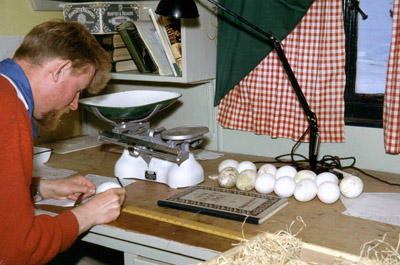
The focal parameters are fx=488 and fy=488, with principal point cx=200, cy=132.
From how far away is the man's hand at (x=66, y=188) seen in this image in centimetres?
176

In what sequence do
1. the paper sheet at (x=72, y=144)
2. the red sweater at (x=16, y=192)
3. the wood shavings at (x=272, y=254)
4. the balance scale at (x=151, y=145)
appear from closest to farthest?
the wood shavings at (x=272, y=254) < the red sweater at (x=16, y=192) < the balance scale at (x=151, y=145) < the paper sheet at (x=72, y=144)

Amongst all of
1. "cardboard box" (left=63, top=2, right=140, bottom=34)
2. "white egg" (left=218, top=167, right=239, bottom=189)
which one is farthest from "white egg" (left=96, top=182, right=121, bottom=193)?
"cardboard box" (left=63, top=2, right=140, bottom=34)

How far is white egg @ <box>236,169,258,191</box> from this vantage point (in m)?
1.78

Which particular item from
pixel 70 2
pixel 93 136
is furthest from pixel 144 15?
pixel 93 136

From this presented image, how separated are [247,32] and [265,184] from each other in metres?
0.75

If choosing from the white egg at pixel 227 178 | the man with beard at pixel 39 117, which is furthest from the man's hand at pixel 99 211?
the white egg at pixel 227 178

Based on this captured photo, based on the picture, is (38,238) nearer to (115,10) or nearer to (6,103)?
(6,103)

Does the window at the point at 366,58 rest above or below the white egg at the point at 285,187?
above

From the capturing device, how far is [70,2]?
2541 mm

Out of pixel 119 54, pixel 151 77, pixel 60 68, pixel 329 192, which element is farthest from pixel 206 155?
pixel 60 68

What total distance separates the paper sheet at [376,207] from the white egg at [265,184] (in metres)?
0.25

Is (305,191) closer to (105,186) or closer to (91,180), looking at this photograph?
(105,186)

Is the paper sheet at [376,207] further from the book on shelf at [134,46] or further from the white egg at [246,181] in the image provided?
the book on shelf at [134,46]

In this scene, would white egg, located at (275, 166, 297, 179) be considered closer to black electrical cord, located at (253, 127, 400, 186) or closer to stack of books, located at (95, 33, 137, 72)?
black electrical cord, located at (253, 127, 400, 186)
